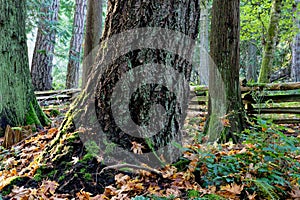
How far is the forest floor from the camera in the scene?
76.0 inches

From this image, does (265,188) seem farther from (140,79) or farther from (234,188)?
(140,79)

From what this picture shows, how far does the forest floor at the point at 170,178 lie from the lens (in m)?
1.93

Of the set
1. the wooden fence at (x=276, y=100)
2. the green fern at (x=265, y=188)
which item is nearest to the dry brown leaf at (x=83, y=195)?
the green fern at (x=265, y=188)

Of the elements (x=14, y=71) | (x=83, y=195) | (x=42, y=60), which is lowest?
(x=83, y=195)

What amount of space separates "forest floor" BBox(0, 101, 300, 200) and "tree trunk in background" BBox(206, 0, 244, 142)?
2286mm

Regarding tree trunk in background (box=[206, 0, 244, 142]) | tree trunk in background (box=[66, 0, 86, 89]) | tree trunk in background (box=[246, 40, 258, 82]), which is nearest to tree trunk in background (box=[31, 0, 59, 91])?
tree trunk in background (box=[66, 0, 86, 89])

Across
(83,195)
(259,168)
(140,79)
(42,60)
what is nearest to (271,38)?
→ (259,168)

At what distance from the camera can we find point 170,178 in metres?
2.13

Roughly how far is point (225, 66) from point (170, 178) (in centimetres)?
326

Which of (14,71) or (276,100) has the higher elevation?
(14,71)

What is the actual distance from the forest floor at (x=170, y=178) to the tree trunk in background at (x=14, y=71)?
2.39m

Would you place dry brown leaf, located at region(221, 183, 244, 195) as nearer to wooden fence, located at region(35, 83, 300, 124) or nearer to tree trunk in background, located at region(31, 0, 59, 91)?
wooden fence, located at region(35, 83, 300, 124)

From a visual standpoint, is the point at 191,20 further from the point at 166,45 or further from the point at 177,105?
the point at 177,105

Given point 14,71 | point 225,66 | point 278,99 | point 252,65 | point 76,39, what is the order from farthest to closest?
point 252,65
point 76,39
point 278,99
point 225,66
point 14,71
